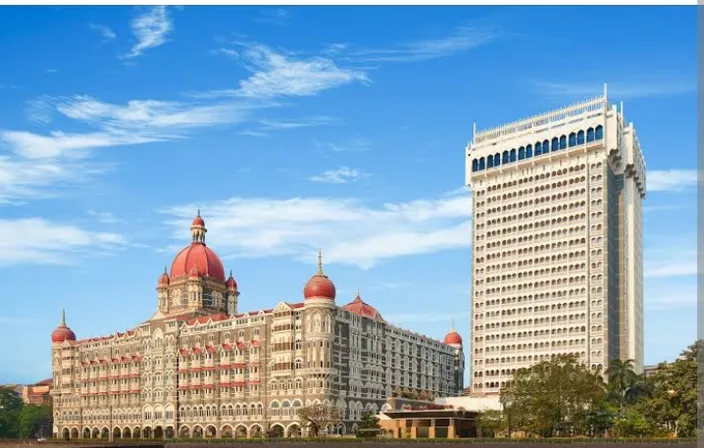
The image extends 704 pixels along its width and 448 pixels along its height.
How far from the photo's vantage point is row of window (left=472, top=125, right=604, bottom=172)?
143 m

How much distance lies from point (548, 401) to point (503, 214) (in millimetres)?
55605

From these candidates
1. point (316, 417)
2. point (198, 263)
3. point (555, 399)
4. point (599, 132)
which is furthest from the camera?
point (198, 263)

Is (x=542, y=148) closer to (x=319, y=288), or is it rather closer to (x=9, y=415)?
(x=319, y=288)

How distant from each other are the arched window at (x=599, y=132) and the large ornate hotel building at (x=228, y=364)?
43.8 meters

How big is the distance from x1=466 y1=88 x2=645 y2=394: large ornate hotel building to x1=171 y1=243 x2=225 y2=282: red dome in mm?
43968

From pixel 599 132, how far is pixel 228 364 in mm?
67215

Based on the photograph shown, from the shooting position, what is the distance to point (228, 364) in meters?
140

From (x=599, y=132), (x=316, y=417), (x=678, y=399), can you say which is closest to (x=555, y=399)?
(x=678, y=399)

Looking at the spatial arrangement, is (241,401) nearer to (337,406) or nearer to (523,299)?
(337,406)

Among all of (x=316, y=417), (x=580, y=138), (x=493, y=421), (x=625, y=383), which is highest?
(x=580, y=138)

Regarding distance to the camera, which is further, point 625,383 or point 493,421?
point 625,383

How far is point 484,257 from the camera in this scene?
15288cm

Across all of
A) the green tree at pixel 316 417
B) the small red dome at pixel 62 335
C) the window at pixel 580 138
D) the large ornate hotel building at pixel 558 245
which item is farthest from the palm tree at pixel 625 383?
the small red dome at pixel 62 335

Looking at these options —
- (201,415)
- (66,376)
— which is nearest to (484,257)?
(201,415)
